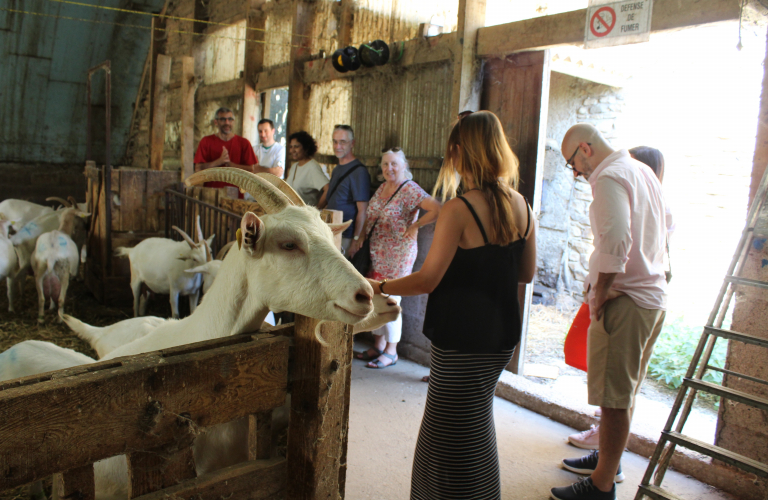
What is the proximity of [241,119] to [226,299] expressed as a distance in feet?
22.0

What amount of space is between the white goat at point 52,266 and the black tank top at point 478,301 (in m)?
4.81

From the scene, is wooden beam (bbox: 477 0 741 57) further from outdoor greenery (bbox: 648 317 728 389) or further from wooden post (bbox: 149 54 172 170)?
wooden post (bbox: 149 54 172 170)

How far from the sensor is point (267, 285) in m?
1.78

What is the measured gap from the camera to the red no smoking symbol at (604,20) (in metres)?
3.57

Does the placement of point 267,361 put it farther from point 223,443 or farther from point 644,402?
point 644,402

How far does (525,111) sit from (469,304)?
9.29ft

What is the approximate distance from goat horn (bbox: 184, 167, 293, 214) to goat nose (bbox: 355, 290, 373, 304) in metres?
0.48

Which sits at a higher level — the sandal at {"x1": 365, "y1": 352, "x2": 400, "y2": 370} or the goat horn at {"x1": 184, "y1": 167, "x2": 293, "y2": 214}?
the goat horn at {"x1": 184, "y1": 167, "x2": 293, "y2": 214}

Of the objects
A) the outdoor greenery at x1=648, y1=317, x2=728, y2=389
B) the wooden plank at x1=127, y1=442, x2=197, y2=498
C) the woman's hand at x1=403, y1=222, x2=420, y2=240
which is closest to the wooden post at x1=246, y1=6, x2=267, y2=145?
the woman's hand at x1=403, y1=222, x2=420, y2=240

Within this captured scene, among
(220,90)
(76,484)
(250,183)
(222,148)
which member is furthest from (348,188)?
(220,90)

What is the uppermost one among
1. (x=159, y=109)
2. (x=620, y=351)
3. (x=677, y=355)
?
(x=159, y=109)

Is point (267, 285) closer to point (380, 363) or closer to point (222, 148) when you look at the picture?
point (380, 363)

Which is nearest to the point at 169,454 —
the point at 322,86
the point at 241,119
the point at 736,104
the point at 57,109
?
the point at 322,86

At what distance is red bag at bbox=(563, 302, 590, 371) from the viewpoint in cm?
304
